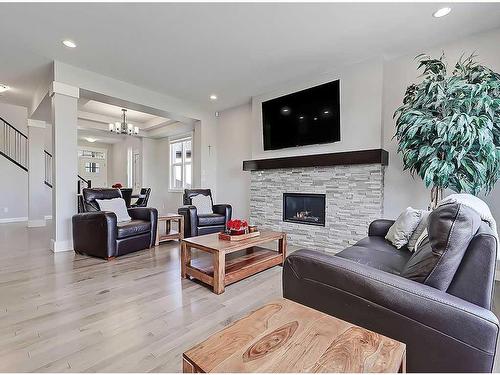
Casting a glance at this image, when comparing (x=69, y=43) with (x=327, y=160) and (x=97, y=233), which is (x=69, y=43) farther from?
(x=327, y=160)

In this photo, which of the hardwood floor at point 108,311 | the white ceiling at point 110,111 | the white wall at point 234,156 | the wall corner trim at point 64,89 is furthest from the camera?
the white ceiling at point 110,111

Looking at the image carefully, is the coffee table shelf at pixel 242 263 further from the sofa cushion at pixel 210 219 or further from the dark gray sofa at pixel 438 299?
the dark gray sofa at pixel 438 299

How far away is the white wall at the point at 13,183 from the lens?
21.3 ft

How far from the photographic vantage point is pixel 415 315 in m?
1.03

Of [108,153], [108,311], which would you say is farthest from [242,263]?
[108,153]

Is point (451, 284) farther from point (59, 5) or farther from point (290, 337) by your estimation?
point (59, 5)

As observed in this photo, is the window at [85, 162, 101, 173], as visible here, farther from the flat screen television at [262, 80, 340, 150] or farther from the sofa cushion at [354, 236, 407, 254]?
the sofa cushion at [354, 236, 407, 254]

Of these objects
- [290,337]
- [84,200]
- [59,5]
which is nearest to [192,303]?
[290,337]

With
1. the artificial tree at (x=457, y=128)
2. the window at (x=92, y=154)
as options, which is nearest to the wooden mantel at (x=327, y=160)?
the artificial tree at (x=457, y=128)

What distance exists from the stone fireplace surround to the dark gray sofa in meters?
2.37

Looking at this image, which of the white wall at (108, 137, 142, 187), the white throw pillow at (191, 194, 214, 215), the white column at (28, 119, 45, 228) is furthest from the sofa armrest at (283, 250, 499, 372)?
the white wall at (108, 137, 142, 187)

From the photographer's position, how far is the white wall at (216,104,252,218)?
212 inches

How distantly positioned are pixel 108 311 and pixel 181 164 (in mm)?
5722

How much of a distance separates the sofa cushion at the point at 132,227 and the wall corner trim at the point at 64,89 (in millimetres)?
2023
